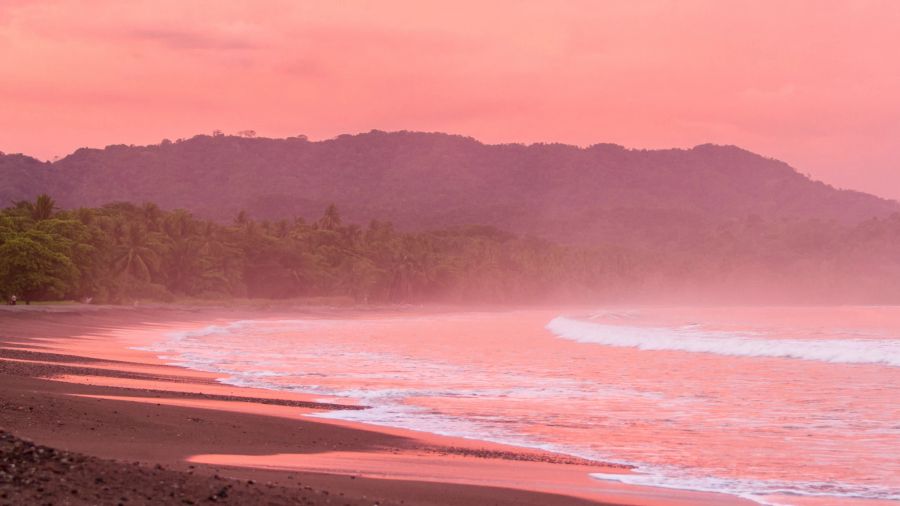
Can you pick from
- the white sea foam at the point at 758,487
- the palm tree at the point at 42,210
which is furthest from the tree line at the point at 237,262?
the white sea foam at the point at 758,487

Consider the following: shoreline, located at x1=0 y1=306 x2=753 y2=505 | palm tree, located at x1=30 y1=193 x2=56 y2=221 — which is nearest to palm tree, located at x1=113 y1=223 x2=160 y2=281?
palm tree, located at x1=30 y1=193 x2=56 y2=221

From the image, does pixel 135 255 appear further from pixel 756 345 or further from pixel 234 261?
pixel 756 345

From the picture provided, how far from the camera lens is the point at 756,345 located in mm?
35688

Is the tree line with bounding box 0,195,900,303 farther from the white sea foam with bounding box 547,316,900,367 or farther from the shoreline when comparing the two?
the shoreline

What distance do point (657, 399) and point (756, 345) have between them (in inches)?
687

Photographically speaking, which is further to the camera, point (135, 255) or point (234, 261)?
point (234, 261)

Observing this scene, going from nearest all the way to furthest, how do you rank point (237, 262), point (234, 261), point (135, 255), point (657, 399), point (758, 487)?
point (758, 487)
point (657, 399)
point (135, 255)
point (234, 261)
point (237, 262)

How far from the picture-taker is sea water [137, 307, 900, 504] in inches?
473

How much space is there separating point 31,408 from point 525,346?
28608 millimetres

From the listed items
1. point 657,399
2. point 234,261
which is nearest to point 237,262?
point 234,261

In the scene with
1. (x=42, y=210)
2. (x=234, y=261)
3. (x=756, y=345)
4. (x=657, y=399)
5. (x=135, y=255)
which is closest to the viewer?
(x=657, y=399)

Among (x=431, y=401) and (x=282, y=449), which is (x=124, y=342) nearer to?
(x=431, y=401)

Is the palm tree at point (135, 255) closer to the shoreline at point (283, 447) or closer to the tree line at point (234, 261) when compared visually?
the tree line at point (234, 261)

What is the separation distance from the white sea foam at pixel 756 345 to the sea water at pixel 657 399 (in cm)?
11
